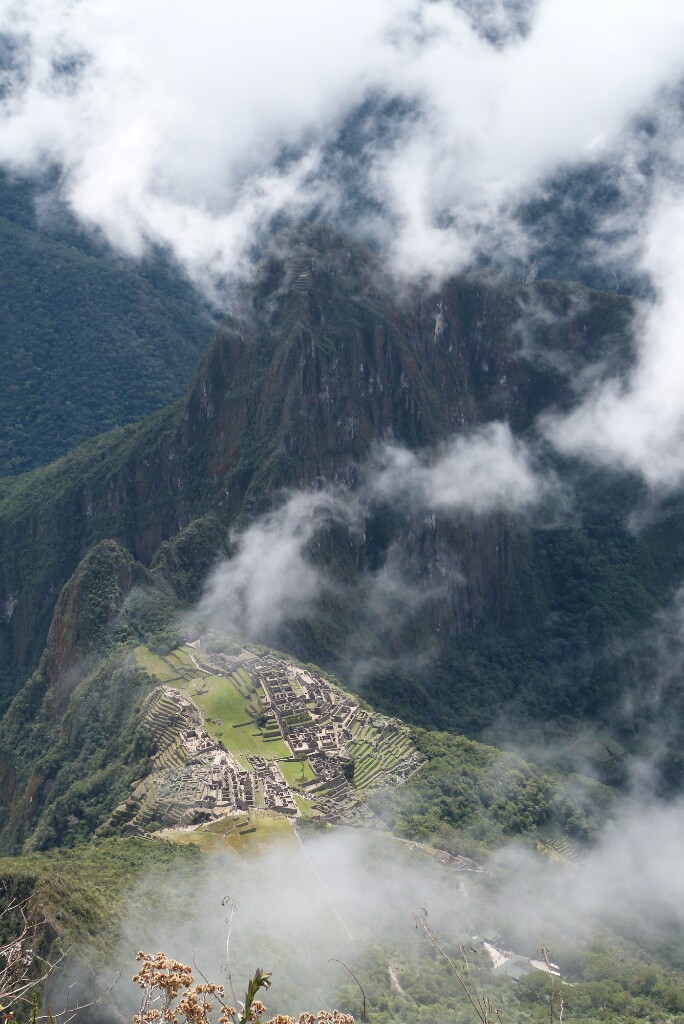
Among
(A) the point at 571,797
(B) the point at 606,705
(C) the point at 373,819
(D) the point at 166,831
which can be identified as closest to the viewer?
(D) the point at 166,831

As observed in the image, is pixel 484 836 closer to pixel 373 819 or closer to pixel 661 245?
pixel 373 819

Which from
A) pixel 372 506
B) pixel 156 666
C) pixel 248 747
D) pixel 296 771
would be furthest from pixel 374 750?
pixel 372 506

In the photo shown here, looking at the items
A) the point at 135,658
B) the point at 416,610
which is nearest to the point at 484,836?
the point at 135,658

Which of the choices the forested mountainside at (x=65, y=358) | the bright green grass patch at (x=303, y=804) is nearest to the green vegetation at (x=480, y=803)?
the bright green grass patch at (x=303, y=804)

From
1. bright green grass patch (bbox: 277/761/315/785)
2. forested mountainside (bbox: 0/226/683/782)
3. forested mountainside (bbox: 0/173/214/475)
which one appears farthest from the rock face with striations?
forested mountainside (bbox: 0/173/214/475)

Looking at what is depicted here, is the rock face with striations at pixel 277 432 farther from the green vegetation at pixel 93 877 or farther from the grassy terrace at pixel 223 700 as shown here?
the green vegetation at pixel 93 877

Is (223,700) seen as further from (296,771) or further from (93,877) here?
(93,877)
